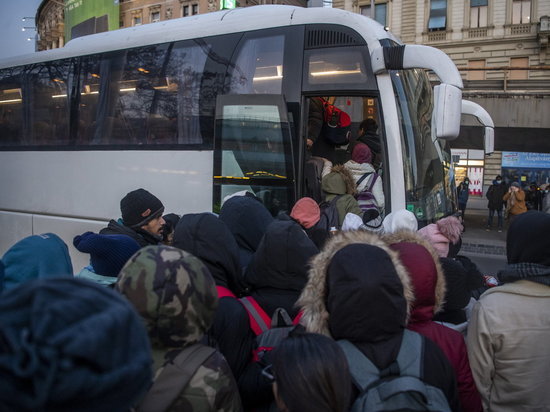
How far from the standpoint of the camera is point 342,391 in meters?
1.66

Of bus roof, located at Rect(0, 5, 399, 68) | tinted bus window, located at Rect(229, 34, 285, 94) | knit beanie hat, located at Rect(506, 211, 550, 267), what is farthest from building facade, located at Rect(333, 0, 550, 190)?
knit beanie hat, located at Rect(506, 211, 550, 267)

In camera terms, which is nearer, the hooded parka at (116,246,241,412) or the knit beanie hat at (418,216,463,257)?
the hooded parka at (116,246,241,412)

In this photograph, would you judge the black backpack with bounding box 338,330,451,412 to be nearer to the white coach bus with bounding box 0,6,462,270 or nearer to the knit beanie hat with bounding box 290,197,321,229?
the knit beanie hat with bounding box 290,197,321,229

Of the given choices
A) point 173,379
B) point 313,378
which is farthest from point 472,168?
point 173,379

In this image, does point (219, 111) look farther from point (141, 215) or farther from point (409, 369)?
point (409, 369)

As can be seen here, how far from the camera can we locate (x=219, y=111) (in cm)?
596

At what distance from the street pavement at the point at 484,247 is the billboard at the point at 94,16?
2584 centimetres

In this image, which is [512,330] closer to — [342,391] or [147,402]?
[342,391]

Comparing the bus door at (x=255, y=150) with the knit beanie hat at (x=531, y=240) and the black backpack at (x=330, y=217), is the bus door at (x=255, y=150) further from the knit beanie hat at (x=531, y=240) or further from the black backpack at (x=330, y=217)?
the knit beanie hat at (x=531, y=240)

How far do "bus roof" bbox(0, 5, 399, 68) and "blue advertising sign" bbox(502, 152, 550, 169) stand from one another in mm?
33372

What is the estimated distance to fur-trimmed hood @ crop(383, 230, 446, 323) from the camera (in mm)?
2371

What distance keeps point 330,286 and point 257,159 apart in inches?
149

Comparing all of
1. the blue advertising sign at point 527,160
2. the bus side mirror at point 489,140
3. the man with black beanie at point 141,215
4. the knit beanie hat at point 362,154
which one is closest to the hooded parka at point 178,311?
the man with black beanie at point 141,215

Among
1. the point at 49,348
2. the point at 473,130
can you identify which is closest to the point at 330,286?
the point at 49,348
